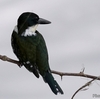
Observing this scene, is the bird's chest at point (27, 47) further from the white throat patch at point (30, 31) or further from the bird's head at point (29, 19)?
the bird's head at point (29, 19)

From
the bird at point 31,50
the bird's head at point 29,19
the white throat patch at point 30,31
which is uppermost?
the bird's head at point 29,19

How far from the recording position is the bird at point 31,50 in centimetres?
151

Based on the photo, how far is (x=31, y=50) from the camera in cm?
171

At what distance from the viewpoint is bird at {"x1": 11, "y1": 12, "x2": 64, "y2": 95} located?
1.51 m

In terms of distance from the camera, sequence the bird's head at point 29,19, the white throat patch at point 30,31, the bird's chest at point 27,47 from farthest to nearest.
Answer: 1. the bird's chest at point 27,47
2. the white throat patch at point 30,31
3. the bird's head at point 29,19

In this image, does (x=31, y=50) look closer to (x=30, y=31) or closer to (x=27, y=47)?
(x=27, y=47)

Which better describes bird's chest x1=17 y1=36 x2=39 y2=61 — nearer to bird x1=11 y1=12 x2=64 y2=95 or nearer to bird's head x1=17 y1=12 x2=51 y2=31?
bird x1=11 y1=12 x2=64 y2=95

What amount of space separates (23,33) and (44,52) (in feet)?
0.69

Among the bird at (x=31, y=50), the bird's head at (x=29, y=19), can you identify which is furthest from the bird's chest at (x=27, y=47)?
the bird's head at (x=29, y=19)

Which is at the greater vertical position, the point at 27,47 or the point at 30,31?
the point at 30,31

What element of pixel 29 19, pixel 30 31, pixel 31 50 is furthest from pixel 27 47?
pixel 29 19

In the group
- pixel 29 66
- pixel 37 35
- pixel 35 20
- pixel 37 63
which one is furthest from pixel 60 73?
pixel 37 35

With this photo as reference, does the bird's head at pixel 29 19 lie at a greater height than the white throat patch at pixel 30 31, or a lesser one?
greater

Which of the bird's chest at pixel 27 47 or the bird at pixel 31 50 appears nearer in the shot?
the bird at pixel 31 50
